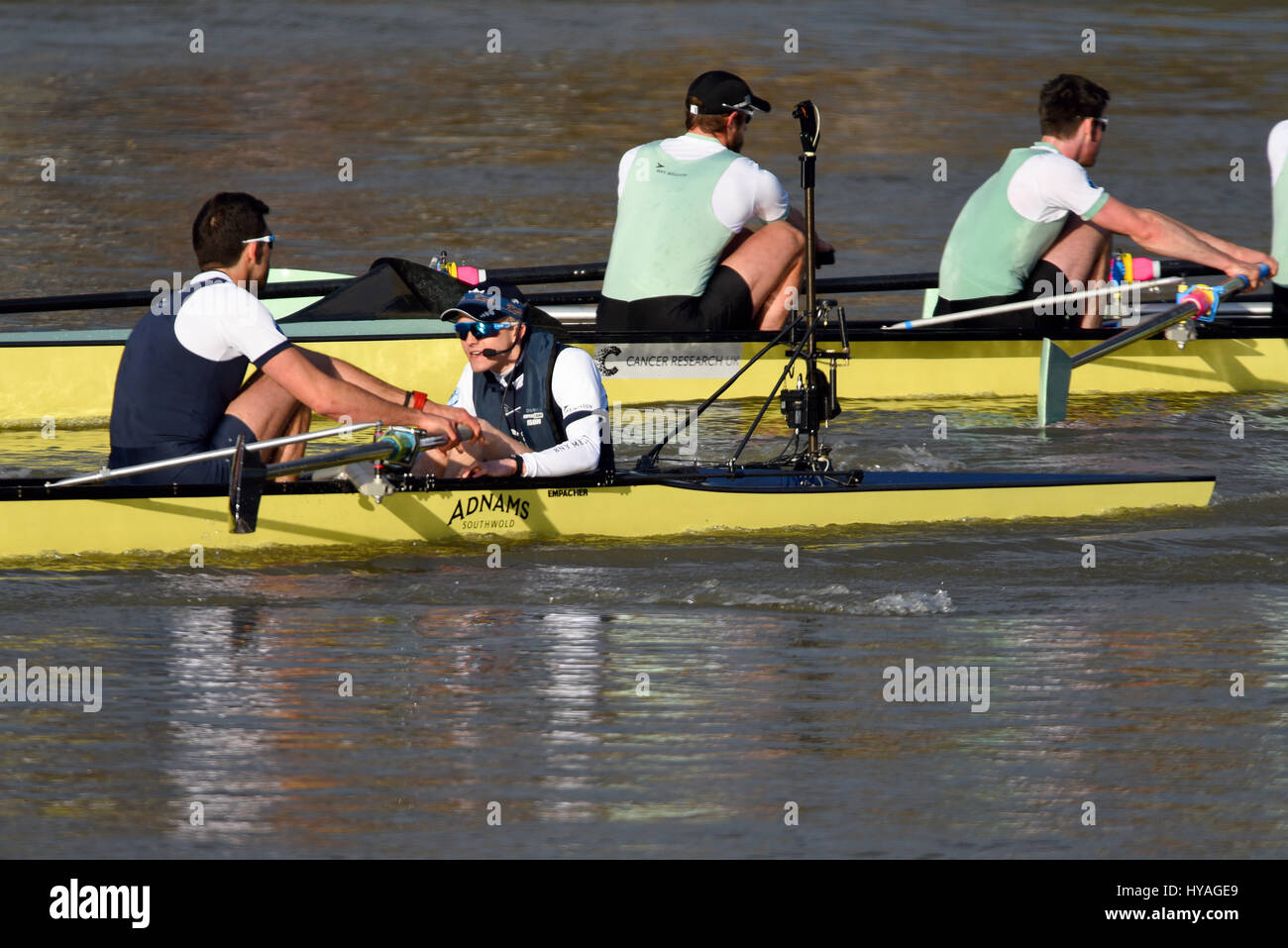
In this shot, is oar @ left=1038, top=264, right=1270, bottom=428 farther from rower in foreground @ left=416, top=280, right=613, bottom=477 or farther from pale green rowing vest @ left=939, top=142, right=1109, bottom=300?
rower in foreground @ left=416, top=280, right=613, bottom=477

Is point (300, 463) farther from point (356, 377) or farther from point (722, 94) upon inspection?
point (722, 94)

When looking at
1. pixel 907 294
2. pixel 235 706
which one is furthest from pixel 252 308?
pixel 907 294

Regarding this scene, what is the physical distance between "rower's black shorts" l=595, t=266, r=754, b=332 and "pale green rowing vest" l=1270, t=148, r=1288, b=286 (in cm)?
294

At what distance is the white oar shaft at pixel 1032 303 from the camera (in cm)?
1138

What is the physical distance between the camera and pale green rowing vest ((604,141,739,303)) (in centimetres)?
1103

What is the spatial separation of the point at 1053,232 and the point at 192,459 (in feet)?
17.3

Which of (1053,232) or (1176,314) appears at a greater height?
(1053,232)

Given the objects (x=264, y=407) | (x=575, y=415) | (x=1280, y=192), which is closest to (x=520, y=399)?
(x=575, y=415)

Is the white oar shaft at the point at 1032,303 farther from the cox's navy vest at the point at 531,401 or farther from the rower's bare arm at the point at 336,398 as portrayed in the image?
the rower's bare arm at the point at 336,398

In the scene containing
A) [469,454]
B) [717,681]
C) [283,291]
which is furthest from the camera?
[283,291]

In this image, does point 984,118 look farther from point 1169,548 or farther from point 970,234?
point 1169,548

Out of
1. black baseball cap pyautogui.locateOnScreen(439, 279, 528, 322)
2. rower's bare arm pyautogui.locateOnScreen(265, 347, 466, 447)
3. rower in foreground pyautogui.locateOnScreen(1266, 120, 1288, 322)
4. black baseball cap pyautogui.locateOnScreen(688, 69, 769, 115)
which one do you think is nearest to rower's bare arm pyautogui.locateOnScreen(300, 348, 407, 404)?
rower's bare arm pyautogui.locateOnScreen(265, 347, 466, 447)

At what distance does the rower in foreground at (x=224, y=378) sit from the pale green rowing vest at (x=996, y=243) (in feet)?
13.7

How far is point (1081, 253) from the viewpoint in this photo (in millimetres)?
11602
